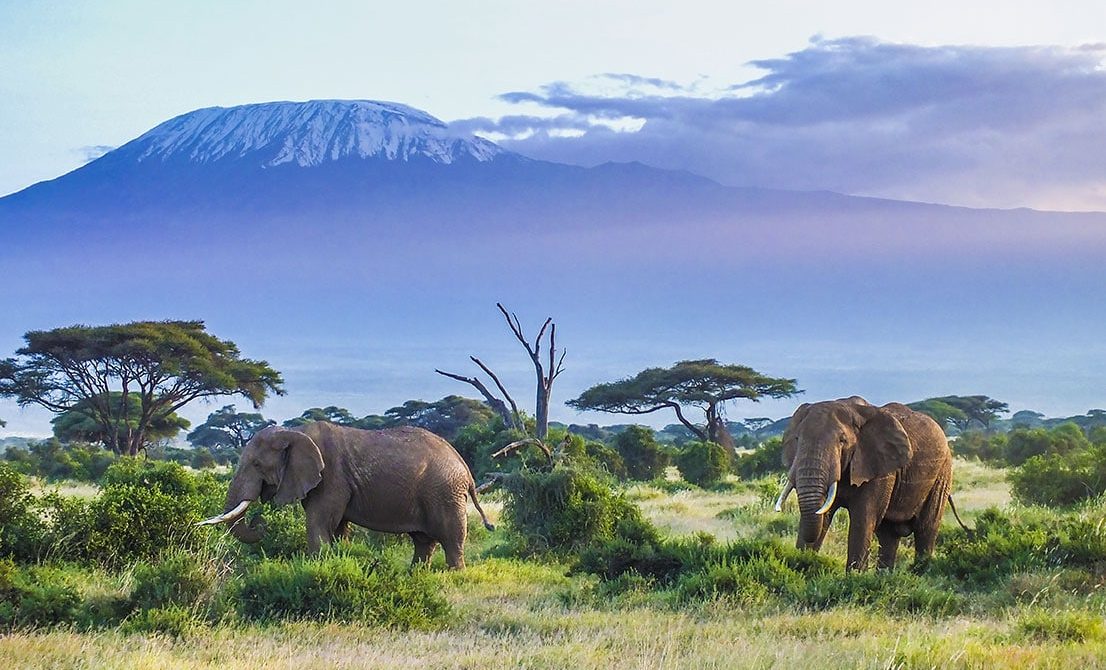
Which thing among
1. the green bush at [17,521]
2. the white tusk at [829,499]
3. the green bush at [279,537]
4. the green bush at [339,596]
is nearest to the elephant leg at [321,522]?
the green bush at [279,537]

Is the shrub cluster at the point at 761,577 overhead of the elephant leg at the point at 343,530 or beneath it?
overhead

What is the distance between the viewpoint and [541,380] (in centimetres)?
4091

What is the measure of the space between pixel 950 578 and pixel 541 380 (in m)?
27.0

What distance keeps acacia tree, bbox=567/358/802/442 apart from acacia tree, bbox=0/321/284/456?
15783 mm

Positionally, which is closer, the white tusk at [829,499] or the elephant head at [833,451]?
the white tusk at [829,499]

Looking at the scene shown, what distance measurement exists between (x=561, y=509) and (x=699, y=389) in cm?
3539

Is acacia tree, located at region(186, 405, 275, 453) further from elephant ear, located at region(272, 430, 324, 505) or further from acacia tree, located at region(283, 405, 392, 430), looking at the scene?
elephant ear, located at region(272, 430, 324, 505)

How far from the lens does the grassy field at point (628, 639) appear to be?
30.8 ft

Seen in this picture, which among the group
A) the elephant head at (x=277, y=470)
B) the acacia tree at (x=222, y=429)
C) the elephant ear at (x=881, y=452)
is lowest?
the acacia tree at (x=222, y=429)

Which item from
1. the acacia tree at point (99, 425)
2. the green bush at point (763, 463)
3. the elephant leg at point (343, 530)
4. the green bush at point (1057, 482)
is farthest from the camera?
the acacia tree at point (99, 425)

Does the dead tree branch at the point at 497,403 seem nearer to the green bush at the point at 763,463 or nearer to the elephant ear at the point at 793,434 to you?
the green bush at the point at 763,463

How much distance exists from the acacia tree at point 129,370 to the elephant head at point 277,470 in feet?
106

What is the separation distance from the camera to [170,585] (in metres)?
11.7

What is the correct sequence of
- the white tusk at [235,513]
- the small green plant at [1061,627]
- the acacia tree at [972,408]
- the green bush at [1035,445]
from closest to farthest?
the small green plant at [1061,627] < the white tusk at [235,513] < the green bush at [1035,445] < the acacia tree at [972,408]
